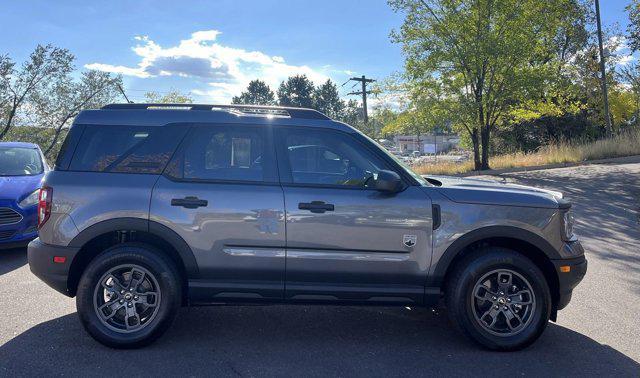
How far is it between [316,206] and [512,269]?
1.67m

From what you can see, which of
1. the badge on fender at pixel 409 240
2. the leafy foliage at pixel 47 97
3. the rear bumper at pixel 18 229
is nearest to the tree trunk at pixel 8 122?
the leafy foliage at pixel 47 97

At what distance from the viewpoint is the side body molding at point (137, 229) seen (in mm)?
4004

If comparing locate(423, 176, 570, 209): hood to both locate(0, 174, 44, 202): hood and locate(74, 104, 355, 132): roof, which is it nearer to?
locate(74, 104, 355, 132): roof

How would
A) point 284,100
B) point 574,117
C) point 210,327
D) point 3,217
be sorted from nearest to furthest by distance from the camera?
point 210,327, point 3,217, point 574,117, point 284,100

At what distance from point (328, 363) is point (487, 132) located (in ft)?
66.2

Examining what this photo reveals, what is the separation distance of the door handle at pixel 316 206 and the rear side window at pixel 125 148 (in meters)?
1.21

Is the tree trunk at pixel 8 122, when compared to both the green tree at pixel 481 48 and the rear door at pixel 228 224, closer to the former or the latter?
the green tree at pixel 481 48

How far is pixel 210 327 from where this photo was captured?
15.0 ft

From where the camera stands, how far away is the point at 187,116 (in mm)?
4277

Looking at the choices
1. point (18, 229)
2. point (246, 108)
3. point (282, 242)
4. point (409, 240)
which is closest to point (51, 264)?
point (282, 242)

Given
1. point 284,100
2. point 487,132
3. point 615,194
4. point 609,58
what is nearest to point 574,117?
point 609,58

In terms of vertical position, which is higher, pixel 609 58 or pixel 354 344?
pixel 609 58

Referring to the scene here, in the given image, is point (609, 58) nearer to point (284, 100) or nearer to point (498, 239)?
point (498, 239)

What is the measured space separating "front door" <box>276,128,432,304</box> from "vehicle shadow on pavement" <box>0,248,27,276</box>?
4.46 metres
